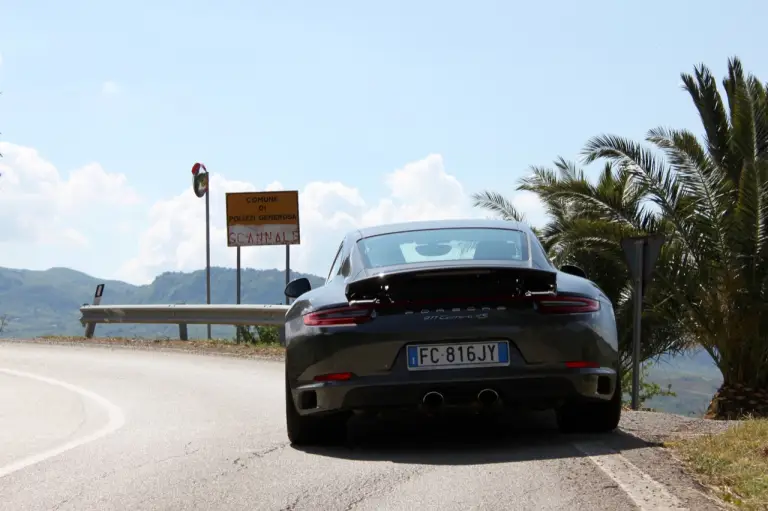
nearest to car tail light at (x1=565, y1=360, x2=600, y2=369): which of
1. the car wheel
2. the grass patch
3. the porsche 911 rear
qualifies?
the porsche 911 rear

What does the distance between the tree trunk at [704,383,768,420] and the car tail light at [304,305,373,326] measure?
43.9ft

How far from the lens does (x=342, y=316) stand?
21.7 feet

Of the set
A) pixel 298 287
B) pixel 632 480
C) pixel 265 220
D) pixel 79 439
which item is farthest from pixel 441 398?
pixel 265 220

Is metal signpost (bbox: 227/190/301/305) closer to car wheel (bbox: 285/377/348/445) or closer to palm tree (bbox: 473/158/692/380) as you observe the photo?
palm tree (bbox: 473/158/692/380)

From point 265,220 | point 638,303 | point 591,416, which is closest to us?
point 591,416

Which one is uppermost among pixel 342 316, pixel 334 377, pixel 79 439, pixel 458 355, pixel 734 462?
pixel 342 316

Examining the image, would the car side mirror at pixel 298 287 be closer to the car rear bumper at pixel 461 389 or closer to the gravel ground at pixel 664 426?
the car rear bumper at pixel 461 389

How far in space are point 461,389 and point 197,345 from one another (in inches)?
576

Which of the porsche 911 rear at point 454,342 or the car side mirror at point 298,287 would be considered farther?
the car side mirror at point 298,287

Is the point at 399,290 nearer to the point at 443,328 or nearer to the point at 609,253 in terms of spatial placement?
the point at 443,328

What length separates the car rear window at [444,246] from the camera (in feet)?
23.2

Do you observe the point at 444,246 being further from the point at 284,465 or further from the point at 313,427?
the point at 284,465

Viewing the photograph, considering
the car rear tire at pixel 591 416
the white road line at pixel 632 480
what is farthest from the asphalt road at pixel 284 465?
the car rear tire at pixel 591 416

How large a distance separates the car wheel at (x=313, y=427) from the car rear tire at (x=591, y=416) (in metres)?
1.42
